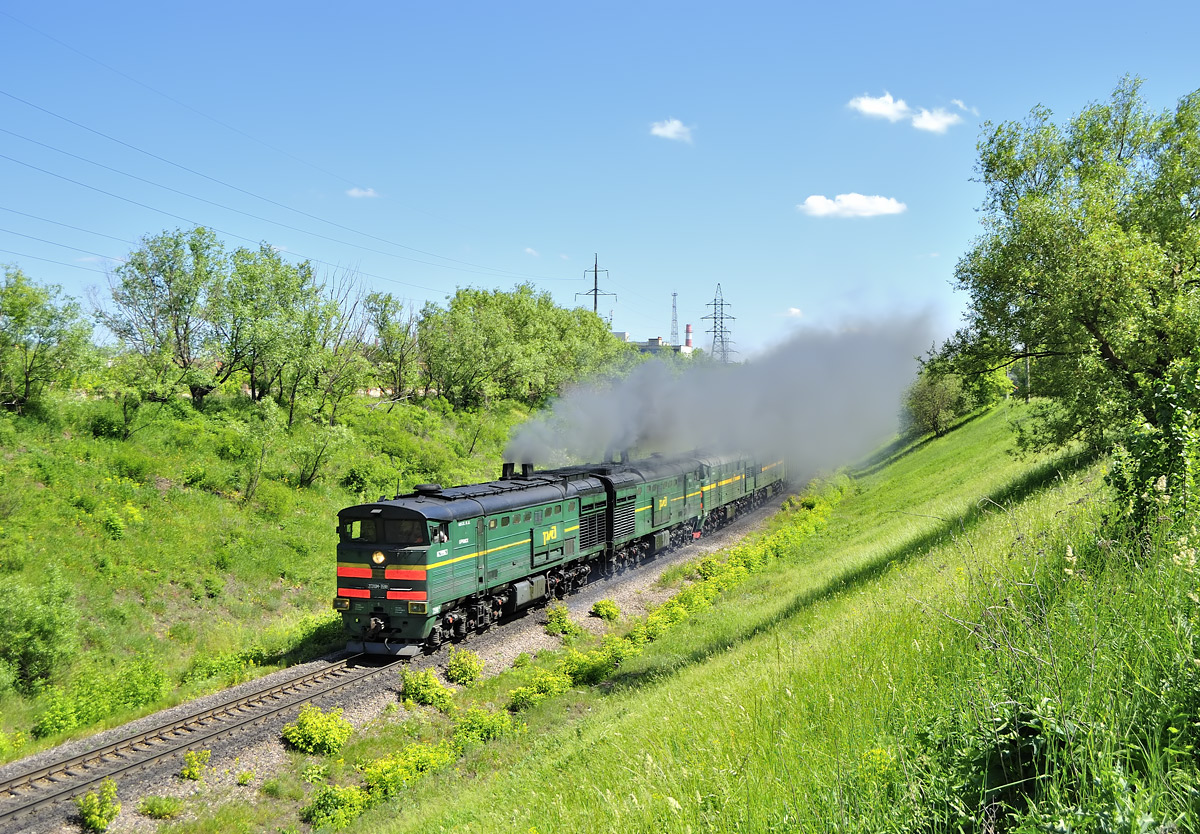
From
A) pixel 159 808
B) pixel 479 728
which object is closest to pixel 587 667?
pixel 479 728

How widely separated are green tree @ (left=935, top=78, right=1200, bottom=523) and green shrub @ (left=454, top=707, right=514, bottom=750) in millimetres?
12440

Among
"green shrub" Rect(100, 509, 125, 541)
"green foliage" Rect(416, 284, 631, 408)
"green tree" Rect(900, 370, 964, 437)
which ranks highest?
"green foliage" Rect(416, 284, 631, 408)

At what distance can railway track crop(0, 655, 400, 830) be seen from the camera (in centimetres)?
1046

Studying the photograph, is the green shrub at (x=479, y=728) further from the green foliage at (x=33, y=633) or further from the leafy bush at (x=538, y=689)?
the green foliage at (x=33, y=633)

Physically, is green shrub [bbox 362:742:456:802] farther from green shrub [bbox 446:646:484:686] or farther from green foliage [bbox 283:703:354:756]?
green shrub [bbox 446:646:484:686]

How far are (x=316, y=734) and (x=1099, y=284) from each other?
2019 centimetres

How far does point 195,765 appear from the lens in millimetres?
11320

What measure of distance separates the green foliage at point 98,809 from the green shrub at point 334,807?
101 inches

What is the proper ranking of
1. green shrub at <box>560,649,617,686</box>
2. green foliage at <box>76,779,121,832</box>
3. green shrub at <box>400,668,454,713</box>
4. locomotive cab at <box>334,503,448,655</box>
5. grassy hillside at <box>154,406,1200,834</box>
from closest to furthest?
grassy hillside at <box>154,406,1200,834</box>
green foliage at <box>76,779,121,832</box>
green shrub at <box>400,668,454,713</box>
locomotive cab at <box>334,503,448,655</box>
green shrub at <box>560,649,617,686</box>

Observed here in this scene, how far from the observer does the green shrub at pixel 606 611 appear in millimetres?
21355

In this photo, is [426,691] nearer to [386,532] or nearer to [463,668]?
[463,668]

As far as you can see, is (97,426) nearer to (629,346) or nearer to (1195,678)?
(1195,678)

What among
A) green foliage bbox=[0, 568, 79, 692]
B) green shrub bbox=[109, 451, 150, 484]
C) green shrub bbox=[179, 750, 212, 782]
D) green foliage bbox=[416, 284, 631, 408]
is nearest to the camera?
green shrub bbox=[179, 750, 212, 782]

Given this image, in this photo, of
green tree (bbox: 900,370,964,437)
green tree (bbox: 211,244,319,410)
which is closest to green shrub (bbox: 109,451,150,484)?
green tree (bbox: 211,244,319,410)
